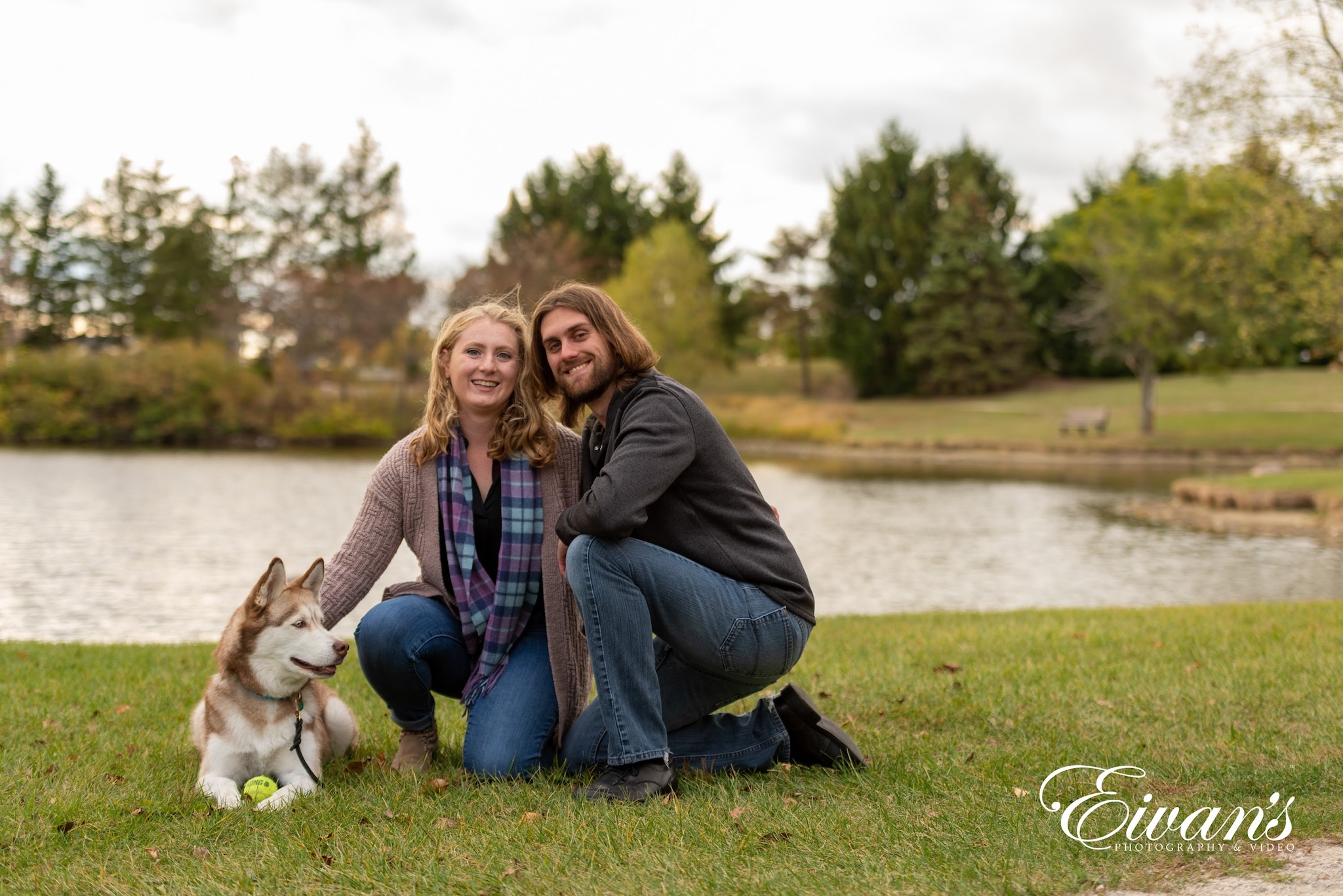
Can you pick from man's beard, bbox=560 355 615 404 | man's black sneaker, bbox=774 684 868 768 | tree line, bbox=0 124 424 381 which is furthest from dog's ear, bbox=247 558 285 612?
tree line, bbox=0 124 424 381

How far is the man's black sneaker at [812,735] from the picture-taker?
4.21 metres

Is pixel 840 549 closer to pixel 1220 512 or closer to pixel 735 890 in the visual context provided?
pixel 1220 512

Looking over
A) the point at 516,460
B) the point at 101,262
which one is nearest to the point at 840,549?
the point at 516,460

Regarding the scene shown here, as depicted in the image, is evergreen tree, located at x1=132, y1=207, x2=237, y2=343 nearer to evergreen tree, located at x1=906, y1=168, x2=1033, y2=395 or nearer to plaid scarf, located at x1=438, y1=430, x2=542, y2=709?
evergreen tree, located at x1=906, y1=168, x2=1033, y2=395

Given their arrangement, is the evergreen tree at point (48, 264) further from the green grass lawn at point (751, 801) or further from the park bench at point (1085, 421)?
the green grass lawn at point (751, 801)

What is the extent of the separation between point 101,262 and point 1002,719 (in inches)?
2188

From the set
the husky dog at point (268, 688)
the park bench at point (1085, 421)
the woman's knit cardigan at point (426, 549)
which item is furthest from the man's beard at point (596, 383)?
the park bench at point (1085, 421)

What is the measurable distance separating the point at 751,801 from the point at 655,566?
879 mm

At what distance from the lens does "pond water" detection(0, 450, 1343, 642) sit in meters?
11.7

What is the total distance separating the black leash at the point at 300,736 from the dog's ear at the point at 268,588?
1.46 ft

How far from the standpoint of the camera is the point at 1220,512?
65.9 ft

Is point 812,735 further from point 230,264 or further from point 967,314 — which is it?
point 230,264

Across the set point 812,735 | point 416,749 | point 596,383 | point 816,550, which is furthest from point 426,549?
point 816,550

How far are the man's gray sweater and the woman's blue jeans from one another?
71 centimetres
